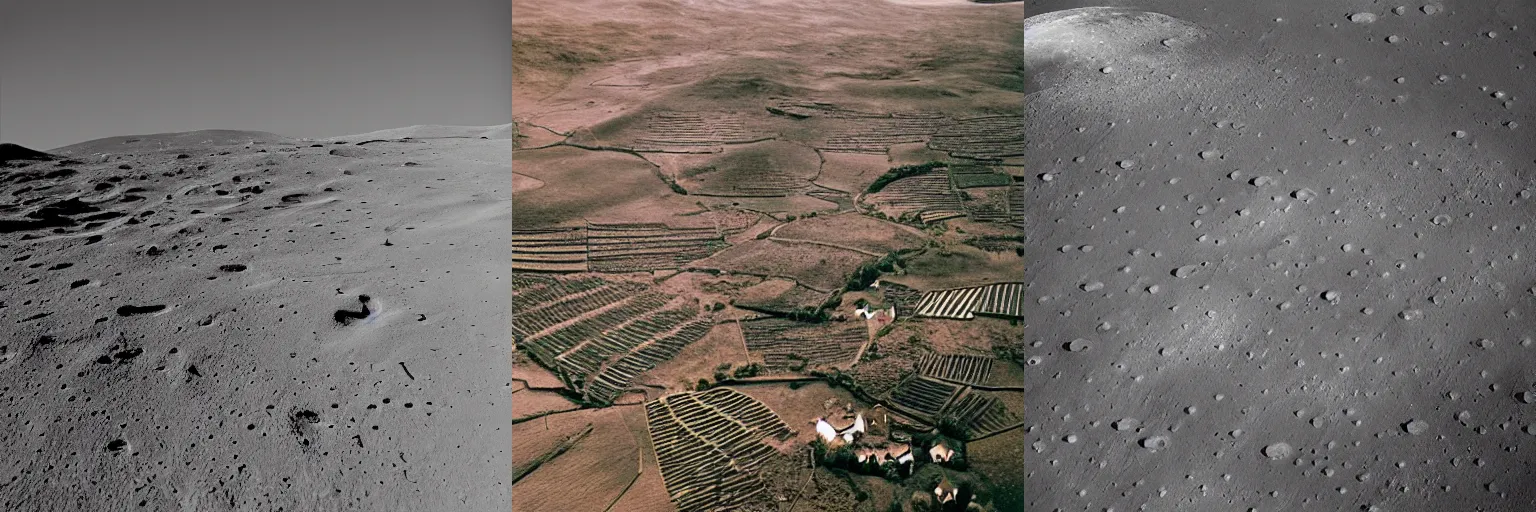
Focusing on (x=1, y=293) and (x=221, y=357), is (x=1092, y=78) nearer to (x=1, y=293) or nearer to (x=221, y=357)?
(x=221, y=357)

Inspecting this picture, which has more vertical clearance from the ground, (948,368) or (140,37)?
(140,37)

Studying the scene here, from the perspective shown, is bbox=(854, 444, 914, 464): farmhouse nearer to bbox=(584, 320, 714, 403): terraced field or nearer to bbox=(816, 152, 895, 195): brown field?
bbox=(584, 320, 714, 403): terraced field

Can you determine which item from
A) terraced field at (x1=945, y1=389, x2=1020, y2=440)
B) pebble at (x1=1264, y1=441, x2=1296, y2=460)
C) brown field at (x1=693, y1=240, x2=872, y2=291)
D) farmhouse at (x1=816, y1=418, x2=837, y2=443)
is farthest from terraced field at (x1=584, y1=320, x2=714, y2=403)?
pebble at (x1=1264, y1=441, x2=1296, y2=460)

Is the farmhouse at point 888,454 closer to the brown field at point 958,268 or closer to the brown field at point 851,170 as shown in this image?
the brown field at point 958,268

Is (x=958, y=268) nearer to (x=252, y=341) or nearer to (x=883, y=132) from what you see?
(x=883, y=132)

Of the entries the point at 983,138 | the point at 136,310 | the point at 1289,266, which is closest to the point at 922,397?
the point at 983,138

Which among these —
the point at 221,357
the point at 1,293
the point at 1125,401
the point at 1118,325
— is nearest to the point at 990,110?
the point at 1118,325

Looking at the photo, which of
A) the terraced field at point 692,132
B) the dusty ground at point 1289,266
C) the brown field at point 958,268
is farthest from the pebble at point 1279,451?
the terraced field at point 692,132
